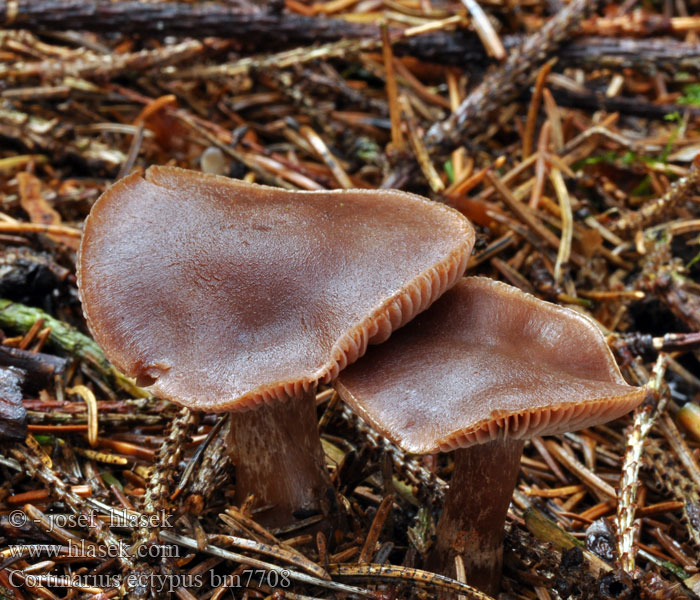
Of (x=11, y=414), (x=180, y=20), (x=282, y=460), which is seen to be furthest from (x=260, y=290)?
(x=180, y=20)

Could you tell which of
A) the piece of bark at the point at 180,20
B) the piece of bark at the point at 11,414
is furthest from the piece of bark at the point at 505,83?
the piece of bark at the point at 11,414

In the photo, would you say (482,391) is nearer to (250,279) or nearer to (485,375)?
(485,375)

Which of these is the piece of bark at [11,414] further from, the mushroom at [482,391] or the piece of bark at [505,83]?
the piece of bark at [505,83]

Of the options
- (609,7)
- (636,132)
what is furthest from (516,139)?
(609,7)

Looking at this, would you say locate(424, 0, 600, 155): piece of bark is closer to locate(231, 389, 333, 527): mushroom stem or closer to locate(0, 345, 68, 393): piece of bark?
locate(231, 389, 333, 527): mushroom stem

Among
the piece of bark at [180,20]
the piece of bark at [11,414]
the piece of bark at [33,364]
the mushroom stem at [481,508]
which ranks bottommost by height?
the mushroom stem at [481,508]

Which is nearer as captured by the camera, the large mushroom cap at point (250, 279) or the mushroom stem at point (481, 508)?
the large mushroom cap at point (250, 279)

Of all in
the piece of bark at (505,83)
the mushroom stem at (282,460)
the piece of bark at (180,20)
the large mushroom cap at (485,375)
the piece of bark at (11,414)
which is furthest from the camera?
the piece of bark at (180,20)

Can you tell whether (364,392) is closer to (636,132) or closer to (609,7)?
(636,132)
